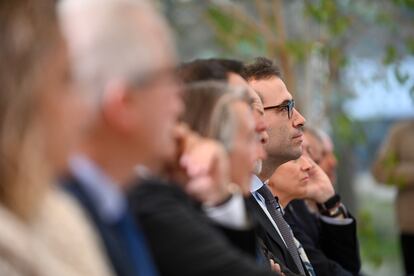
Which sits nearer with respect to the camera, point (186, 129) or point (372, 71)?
point (186, 129)

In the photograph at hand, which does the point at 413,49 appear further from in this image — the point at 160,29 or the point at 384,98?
the point at 160,29

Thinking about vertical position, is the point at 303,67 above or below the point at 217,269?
above

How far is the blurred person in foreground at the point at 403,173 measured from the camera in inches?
257

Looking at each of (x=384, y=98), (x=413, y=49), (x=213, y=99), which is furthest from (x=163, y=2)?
(x=213, y=99)

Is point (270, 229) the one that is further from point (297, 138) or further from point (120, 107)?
point (120, 107)

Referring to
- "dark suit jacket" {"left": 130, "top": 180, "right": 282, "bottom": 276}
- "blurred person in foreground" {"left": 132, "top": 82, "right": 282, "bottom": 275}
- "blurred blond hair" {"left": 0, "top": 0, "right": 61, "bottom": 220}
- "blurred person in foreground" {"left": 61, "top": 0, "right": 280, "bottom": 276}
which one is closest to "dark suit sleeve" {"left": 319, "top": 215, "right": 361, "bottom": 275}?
"blurred person in foreground" {"left": 132, "top": 82, "right": 282, "bottom": 275}

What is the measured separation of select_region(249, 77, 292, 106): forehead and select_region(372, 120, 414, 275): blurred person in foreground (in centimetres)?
286

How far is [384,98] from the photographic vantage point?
7441 millimetres

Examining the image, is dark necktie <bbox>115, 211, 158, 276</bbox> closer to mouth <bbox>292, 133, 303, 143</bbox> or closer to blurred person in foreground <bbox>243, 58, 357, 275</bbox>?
blurred person in foreground <bbox>243, 58, 357, 275</bbox>

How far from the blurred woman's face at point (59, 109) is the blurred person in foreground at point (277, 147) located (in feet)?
5.42

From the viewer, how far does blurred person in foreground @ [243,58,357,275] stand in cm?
349

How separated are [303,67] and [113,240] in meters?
5.74

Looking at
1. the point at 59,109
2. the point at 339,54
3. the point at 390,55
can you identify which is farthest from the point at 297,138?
the point at 339,54

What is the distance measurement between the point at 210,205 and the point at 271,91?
1589mm
